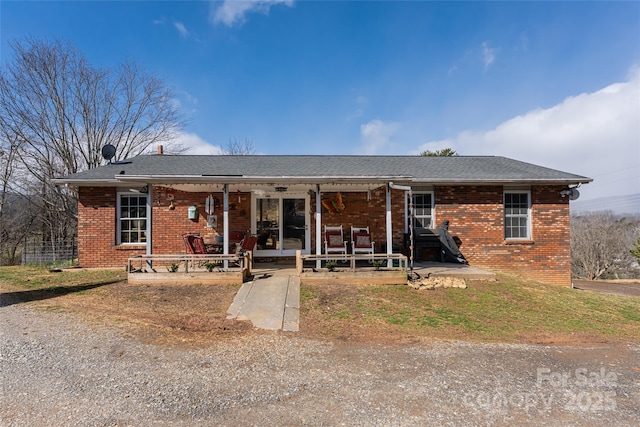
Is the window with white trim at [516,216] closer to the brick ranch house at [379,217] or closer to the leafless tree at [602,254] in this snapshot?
the brick ranch house at [379,217]

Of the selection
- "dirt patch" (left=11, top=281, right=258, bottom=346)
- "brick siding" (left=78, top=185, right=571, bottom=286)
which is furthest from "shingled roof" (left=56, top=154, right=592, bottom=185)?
"dirt patch" (left=11, top=281, right=258, bottom=346)

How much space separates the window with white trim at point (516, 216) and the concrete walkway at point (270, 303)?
754cm

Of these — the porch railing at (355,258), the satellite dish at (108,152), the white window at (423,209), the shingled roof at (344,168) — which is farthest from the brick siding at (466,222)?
the satellite dish at (108,152)

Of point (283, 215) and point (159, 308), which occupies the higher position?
point (283, 215)

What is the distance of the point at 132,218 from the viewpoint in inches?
405

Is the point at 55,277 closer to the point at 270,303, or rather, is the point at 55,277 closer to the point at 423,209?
the point at 270,303

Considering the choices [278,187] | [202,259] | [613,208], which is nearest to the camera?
[202,259]

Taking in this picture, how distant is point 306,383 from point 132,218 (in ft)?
30.5

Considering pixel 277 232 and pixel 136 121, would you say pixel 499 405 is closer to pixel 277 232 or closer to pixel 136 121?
pixel 277 232

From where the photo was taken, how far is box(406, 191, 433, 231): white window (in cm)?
1044

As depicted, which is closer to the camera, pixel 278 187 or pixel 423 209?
pixel 278 187

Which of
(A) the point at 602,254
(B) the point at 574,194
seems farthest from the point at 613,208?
(B) the point at 574,194

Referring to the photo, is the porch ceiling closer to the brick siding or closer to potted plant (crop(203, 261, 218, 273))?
the brick siding

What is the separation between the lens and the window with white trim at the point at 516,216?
10.5 meters
